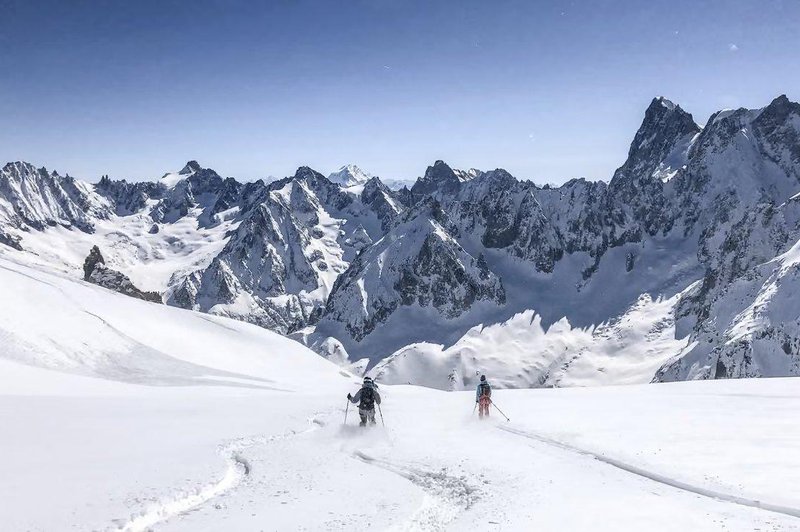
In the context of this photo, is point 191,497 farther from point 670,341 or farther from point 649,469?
point 670,341

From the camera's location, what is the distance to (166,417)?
71.9 ft

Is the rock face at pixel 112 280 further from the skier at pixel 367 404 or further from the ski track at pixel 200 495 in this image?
the ski track at pixel 200 495

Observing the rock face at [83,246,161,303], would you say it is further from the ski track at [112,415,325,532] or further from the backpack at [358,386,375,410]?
the ski track at [112,415,325,532]

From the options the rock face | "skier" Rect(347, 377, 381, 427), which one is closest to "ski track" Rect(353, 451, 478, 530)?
"skier" Rect(347, 377, 381, 427)

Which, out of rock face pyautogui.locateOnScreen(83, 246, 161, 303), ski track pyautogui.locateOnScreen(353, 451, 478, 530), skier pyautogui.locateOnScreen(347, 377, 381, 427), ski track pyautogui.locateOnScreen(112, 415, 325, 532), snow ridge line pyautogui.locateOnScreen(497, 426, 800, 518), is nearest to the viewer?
ski track pyautogui.locateOnScreen(112, 415, 325, 532)

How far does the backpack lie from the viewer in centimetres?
2427

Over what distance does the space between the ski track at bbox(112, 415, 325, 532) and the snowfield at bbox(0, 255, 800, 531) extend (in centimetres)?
5

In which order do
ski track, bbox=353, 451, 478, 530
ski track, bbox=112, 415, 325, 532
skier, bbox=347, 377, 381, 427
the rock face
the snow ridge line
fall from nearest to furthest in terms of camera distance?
ski track, bbox=112, 415, 325, 532
the snow ridge line
ski track, bbox=353, 451, 478, 530
skier, bbox=347, 377, 381, 427
the rock face

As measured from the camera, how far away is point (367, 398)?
24.5m

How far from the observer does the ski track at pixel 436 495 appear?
36.4 ft

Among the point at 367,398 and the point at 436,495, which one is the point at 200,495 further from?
the point at 367,398

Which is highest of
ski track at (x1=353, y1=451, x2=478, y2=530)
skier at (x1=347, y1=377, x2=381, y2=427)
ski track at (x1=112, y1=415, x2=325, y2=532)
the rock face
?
the rock face

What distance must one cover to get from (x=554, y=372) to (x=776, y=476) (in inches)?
7507

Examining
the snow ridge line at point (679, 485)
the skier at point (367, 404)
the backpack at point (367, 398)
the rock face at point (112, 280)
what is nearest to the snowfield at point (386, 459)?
the snow ridge line at point (679, 485)
